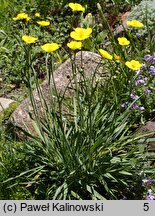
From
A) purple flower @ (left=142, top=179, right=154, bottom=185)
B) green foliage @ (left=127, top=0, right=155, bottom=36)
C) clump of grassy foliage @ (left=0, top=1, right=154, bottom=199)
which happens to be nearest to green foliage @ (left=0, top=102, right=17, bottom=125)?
clump of grassy foliage @ (left=0, top=1, right=154, bottom=199)

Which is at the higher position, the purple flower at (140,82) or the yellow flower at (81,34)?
the yellow flower at (81,34)

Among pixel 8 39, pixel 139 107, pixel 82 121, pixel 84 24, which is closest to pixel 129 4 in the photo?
pixel 84 24

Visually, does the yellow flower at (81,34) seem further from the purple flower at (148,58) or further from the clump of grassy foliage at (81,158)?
the purple flower at (148,58)

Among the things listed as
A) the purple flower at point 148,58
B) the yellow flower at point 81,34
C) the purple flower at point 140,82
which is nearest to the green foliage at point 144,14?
the purple flower at point 148,58

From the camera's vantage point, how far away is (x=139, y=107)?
14.5 feet

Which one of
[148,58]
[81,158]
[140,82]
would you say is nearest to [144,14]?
[148,58]

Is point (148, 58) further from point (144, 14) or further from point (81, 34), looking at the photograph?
point (81, 34)

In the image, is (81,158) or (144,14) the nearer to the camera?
(81,158)

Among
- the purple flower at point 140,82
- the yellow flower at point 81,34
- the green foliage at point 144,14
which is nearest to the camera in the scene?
the yellow flower at point 81,34

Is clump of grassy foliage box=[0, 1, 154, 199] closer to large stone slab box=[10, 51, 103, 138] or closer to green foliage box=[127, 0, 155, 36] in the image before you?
large stone slab box=[10, 51, 103, 138]

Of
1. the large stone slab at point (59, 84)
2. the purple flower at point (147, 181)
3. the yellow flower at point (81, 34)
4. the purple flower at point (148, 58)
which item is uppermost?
the yellow flower at point (81, 34)

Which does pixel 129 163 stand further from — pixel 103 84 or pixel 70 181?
pixel 103 84

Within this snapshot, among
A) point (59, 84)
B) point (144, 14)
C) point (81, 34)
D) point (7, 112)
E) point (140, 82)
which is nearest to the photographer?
point (81, 34)

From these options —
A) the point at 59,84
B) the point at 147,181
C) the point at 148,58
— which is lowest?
the point at 147,181
